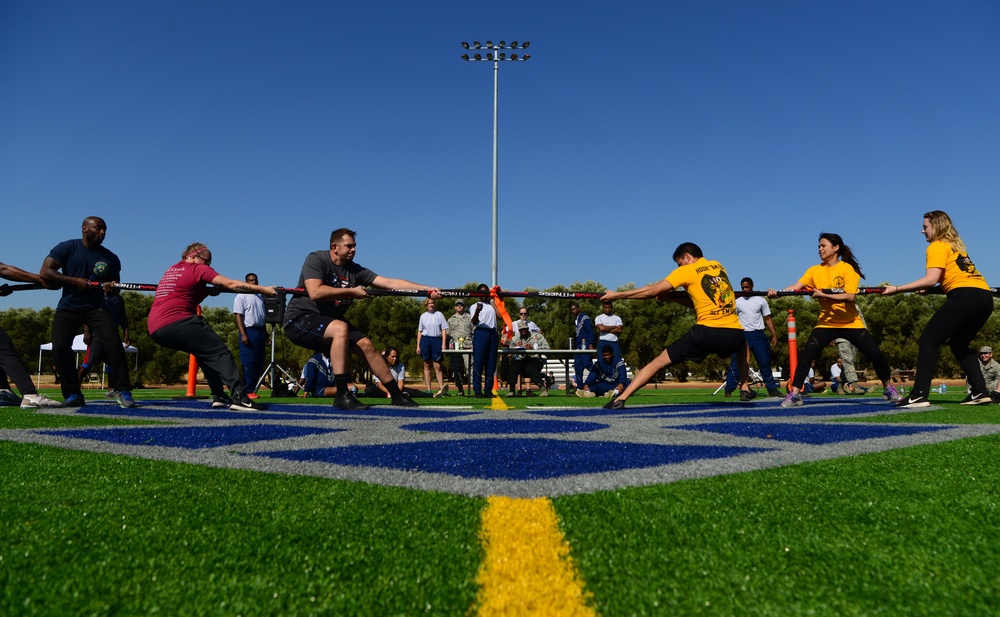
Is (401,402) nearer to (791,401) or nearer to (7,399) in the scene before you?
(7,399)

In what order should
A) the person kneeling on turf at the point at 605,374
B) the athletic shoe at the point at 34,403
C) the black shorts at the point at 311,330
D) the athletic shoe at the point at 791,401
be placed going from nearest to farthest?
the athletic shoe at the point at 34,403 < the black shorts at the point at 311,330 < the athletic shoe at the point at 791,401 < the person kneeling on turf at the point at 605,374

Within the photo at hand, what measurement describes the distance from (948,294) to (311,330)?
21.8 ft

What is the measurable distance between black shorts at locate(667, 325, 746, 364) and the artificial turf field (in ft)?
12.3

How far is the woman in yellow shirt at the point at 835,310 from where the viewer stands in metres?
7.34

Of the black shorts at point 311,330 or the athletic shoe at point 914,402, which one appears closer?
the athletic shoe at point 914,402

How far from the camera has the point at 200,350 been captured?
6895 millimetres

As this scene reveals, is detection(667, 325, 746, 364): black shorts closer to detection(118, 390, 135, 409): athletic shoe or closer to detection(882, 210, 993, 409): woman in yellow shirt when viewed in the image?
detection(882, 210, 993, 409): woman in yellow shirt

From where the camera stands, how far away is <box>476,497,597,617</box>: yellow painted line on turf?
4.01 feet

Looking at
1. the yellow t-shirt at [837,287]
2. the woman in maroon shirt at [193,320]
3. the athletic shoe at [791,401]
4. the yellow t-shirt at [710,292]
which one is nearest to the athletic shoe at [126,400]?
the woman in maroon shirt at [193,320]

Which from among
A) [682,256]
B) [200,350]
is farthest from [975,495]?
[200,350]

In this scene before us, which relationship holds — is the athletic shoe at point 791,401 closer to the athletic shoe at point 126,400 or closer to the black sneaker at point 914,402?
the black sneaker at point 914,402

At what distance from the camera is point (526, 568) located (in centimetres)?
142

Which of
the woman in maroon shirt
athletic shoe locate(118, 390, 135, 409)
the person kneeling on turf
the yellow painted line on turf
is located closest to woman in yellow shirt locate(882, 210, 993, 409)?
the yellow painted line on turf

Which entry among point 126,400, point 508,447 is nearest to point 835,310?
point 508,447
